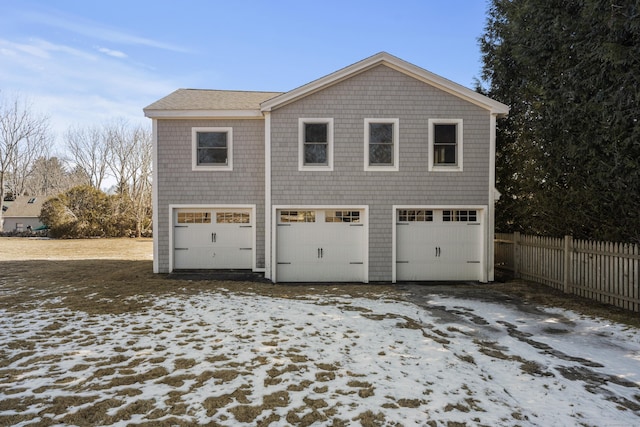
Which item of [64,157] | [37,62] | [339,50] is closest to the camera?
[339,50]

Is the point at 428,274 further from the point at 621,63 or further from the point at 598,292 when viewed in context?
the point at 621,63

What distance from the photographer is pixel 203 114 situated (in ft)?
36.6

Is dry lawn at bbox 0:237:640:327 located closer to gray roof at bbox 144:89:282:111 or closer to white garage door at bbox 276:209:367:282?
white garage door at bbox 276:209:367:282

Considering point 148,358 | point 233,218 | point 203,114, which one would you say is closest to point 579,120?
point 233,218

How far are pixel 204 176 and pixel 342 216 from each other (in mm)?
4520

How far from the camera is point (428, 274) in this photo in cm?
1090

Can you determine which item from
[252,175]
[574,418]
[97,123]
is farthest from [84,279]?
[97,123]

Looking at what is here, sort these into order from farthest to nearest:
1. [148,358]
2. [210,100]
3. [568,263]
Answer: [210,100] → [568,263] → [148,358]

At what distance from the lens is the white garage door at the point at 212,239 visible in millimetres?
11438

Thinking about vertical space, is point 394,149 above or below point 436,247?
above

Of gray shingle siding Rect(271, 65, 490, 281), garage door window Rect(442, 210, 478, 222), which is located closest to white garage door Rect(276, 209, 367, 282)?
gray shingle siding Rect(271, 65, 490, 281)

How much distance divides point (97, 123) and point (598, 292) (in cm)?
4196

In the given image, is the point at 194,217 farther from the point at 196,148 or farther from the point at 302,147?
the point at 302,147

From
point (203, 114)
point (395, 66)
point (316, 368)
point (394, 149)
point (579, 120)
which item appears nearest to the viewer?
point (316, 368)
